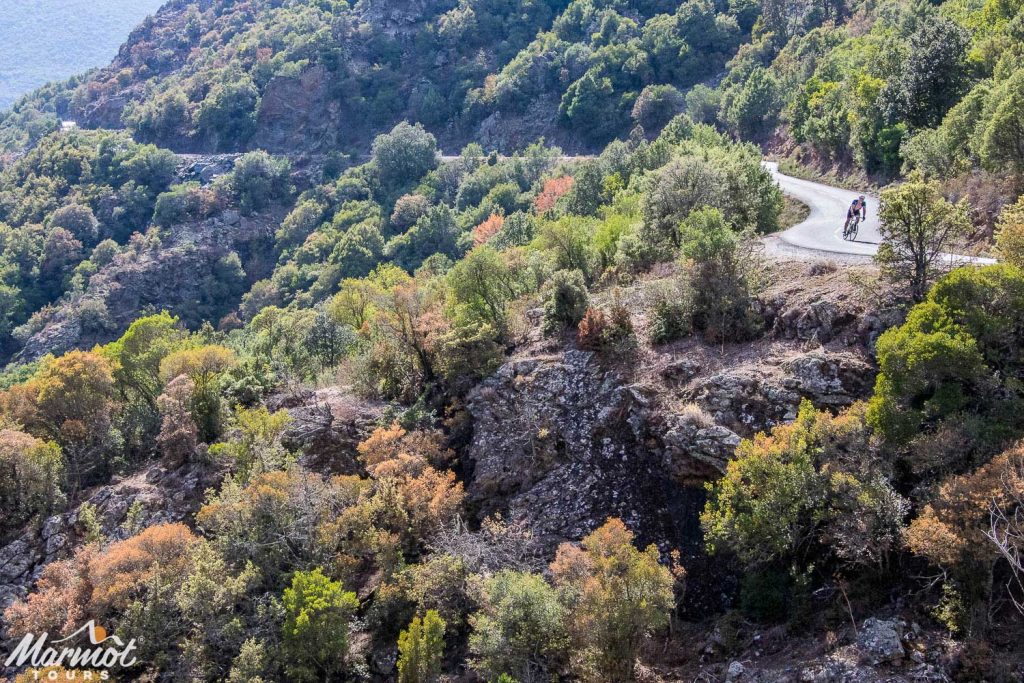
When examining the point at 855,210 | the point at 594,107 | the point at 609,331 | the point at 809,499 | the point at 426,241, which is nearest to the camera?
the point at 809,499

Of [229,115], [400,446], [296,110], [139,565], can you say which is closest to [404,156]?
[296,110]

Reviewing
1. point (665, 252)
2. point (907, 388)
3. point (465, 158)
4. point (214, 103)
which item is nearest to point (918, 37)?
point (665, 252)

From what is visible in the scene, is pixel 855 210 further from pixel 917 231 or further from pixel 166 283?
pixel 166 283

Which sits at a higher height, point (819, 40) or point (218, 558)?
point (819, 40)

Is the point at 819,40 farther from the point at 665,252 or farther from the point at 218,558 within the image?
the point at 218,558

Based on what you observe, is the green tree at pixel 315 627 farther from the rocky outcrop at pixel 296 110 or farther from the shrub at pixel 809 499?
the rocky outcrop at pixel 296 110

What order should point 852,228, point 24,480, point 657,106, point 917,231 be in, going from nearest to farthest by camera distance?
point 917,231
point 852,228
point 24,480
point 657,106
